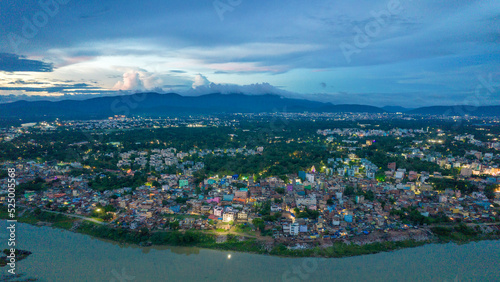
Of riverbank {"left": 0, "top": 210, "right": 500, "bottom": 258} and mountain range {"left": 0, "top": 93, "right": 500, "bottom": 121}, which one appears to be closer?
riverbank {"left": 0, "top": 210, "right": 500, "bottom": 258}

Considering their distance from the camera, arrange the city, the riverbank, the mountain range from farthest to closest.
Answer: the mountain range < the city < the riverbank

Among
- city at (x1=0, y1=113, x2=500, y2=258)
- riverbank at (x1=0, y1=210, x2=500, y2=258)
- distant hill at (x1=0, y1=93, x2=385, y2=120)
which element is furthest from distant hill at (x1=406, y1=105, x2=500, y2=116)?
riverbank at (x1=0, y1=210, x2=500, y2=258)

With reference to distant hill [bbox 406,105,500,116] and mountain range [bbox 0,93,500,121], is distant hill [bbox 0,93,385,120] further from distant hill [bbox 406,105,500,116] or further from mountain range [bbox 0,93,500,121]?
distant hill [bbox 406,105,500,116]

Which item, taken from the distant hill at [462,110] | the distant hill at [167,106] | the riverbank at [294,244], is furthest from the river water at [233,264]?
the distant hill at [462,110]

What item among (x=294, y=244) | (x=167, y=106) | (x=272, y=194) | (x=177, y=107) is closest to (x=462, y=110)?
(x=177, y=107)

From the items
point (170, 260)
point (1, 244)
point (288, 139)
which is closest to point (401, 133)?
point (288, 139)

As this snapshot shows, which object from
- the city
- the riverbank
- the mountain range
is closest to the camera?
the riverbank

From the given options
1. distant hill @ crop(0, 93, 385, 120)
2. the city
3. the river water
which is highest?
distant hill @ crop(0, 93, 385, 120)

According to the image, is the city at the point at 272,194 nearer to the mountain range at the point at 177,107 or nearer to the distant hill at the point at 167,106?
the mountain range at the point at 177,107

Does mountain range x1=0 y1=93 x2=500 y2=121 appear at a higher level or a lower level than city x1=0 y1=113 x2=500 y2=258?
higher
